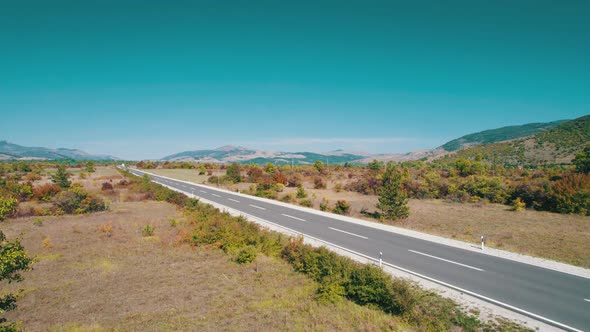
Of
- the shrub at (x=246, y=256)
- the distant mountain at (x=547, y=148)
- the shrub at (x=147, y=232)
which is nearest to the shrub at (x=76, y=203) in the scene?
the shrub at (x=147, y=232)

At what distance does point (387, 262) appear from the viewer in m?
14.4

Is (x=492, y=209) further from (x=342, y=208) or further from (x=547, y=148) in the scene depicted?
(x=547, y=148)

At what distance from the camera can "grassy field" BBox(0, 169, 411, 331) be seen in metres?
9.70

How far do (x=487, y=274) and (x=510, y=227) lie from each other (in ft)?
47.1

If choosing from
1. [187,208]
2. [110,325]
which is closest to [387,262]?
[110,325]

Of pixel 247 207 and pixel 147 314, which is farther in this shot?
pixel 247 207

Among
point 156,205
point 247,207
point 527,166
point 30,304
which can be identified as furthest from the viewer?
point 527,166

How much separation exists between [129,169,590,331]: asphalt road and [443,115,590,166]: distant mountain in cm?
9098

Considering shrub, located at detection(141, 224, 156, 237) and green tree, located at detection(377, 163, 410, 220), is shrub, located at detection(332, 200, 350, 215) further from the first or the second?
shrub, located at detection(141, 224, 156, 237)

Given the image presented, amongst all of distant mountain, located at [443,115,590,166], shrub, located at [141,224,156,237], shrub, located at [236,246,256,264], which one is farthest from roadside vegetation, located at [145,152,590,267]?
distant mountain, located at [443,115,590,166]

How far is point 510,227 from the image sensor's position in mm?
23859

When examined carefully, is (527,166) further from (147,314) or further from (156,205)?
(147,314)

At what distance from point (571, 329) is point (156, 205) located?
122ft

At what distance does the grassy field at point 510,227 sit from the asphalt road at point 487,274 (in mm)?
3546
